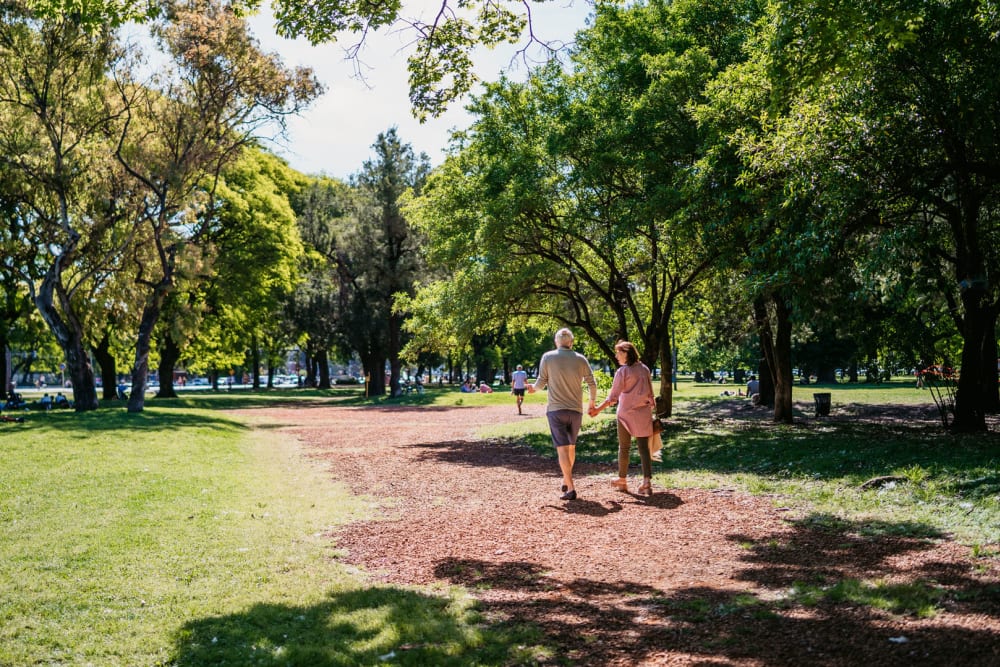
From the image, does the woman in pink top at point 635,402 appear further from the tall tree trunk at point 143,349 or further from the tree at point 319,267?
the tree at point 319,267

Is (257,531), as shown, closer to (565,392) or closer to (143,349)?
(565,392)

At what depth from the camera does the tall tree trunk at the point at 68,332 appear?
892 inches

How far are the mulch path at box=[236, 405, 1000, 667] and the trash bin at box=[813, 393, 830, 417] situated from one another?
13.9m

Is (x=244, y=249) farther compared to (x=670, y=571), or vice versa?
(x=244, y=249)

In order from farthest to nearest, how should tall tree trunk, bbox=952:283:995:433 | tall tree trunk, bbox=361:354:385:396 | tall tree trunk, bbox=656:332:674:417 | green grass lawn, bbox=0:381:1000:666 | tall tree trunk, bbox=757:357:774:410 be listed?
tall tree trunk, bbox=361:354:385:396, tall tree trunk, bbox=757:357:774:410, tall tree trunk, bbox=656:332:674:417, tall tree trunk, bbox=952:283:995:433, green grass lawn, bbox=0:381:1000:666

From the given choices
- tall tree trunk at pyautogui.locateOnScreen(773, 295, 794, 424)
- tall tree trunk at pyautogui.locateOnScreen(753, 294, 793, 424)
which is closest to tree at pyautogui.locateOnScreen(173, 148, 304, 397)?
tall tree trunk at pyautogui.locateOnScreen(753, 294, 793, 424)

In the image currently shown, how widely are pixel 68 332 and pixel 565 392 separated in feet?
68.6

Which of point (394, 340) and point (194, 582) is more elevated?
point (394, 340)

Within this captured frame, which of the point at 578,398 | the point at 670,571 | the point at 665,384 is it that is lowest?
the point at 670,571

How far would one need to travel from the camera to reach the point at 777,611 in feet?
16.5

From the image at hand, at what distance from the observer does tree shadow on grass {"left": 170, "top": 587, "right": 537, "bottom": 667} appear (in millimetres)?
4340

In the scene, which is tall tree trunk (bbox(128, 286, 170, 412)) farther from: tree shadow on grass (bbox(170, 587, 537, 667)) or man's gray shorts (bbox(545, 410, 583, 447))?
tree shadow on grass (bbox(170, 587, 537, 667))

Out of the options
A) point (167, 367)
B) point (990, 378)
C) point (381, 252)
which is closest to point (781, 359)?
point (990, 378)

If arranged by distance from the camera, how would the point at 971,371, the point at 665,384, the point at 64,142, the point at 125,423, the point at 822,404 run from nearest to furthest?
the point at 971,371, the point at 125,423, the point at 665,384, the point at 822,404, the point at 64,142
